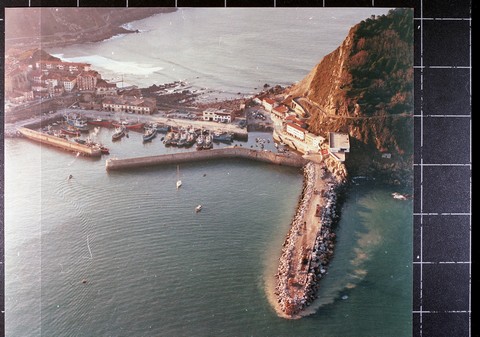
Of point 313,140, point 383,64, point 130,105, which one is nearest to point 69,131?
point 130,105

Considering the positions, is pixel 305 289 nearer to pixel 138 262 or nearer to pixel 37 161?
pixel 138 262

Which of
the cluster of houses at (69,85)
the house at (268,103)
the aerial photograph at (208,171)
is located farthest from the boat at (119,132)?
the house at (268,103)

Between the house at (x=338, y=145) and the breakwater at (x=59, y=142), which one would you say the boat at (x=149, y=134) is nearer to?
the breakwater at (x=59, y=142)

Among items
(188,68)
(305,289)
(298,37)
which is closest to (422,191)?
(305,289)

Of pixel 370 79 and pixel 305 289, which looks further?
pixel 370 79

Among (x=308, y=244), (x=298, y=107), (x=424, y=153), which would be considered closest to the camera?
(x=308, y=244)

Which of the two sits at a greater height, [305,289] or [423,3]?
[423,3]

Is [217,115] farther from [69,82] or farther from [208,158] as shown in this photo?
[69,82]
